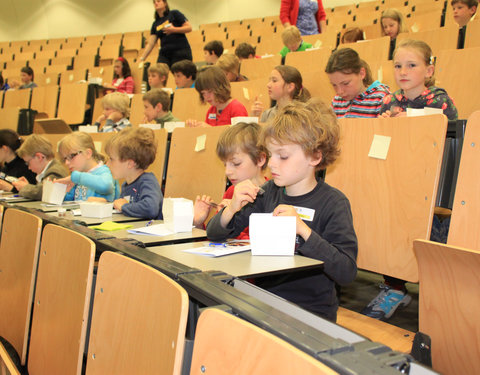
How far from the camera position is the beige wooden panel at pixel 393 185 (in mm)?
1516

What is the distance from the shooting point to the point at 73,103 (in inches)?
211

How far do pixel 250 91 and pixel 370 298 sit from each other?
2019 millimetres

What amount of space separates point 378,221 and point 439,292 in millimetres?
524

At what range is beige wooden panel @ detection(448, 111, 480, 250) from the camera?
1332 millimetres

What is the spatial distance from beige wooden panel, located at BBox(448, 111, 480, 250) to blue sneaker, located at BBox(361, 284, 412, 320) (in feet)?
2.00

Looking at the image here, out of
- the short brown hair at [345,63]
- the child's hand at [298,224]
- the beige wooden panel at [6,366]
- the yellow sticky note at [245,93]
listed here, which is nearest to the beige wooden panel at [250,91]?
the yellow sticky note at [245,93]

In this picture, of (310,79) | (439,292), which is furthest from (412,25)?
(439,292)

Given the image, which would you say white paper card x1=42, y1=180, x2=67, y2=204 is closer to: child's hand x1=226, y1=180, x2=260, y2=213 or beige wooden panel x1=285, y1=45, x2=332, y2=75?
child's hand x1=226, y1=180, x2=260, y2=213

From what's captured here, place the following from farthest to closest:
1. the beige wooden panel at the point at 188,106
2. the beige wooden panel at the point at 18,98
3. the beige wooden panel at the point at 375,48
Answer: the beige wooden panel at the point at 18,98 → the beige wooden panel at the point at 188,106 → the beige wooden panel at the point at 375,48

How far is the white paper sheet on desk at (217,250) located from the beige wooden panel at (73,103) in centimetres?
439

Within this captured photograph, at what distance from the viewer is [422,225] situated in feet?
4.97

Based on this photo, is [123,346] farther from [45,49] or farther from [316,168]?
[45,49]

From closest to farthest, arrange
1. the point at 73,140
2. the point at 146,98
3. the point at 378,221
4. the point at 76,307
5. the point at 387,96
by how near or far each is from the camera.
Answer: the point at 76,307 < the point at 378,221 < the point at 387,96 < the point at 73,140 < the point at 146,98

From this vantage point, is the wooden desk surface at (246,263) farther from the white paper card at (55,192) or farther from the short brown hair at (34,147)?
the short brown hair at (34,147)
